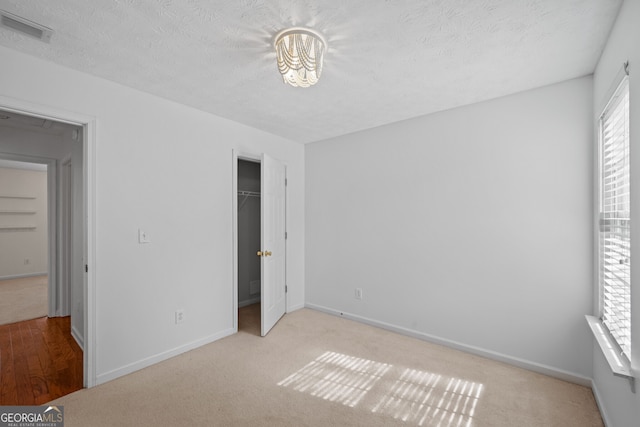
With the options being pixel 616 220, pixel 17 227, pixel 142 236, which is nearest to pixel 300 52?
pixel 142 236

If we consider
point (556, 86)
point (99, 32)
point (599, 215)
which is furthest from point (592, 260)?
point (99, 32)

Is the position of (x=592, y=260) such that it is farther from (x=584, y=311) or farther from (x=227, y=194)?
(x=227, y=194)

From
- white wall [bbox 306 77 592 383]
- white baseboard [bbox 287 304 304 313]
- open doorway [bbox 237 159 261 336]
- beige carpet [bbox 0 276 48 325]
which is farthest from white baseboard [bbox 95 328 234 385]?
beige carpet [bbox 0 276 48 325]

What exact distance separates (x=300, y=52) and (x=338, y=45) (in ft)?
0.93

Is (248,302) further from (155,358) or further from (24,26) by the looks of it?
(24,26)

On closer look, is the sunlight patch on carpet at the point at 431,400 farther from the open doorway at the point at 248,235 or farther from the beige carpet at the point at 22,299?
the beige carpet at the point at 22,299

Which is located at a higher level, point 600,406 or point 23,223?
point 23,223

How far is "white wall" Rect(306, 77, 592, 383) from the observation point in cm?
233

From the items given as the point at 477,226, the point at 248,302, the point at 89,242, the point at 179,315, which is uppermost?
the point at 477,226

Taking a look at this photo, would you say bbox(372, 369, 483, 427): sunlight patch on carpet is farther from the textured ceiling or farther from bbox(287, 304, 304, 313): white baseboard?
the textured ceiling

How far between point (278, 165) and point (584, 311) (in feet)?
10.6

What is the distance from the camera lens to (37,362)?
8.57 ft

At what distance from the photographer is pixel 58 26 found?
1.68 metres

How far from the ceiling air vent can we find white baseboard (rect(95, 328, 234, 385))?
93.5 inches
